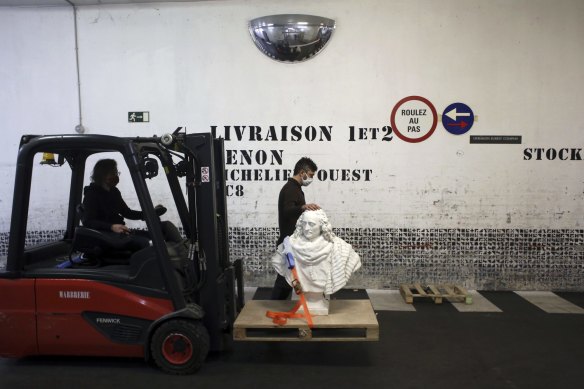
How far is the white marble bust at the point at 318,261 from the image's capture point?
13.2 ft

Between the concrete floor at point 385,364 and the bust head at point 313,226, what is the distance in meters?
1.05

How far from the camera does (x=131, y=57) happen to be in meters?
6.04

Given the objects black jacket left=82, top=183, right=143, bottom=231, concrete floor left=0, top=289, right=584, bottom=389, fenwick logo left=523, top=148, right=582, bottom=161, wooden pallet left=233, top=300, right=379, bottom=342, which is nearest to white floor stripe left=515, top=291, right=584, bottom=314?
concrete floor left=0, top=289, right=584, bottom=389

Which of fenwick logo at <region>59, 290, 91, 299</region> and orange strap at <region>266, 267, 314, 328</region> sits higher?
fenwick logo at <region>59, 290, 91, 299</region>

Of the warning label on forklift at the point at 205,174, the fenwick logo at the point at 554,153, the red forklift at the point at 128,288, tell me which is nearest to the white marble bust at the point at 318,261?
the red forklift at the point at 128,288

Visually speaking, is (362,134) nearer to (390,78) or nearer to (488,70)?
(390,78)

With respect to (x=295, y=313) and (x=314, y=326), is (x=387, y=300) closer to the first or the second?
(x=295, y=313)

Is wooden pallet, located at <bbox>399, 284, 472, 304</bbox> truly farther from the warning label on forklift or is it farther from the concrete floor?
the warning label on forklift

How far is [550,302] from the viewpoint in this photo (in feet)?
18.5

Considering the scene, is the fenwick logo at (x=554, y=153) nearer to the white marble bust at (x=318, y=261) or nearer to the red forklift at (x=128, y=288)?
the white marble bust at (x=318, y=261)

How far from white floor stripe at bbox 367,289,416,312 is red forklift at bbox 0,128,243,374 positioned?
89.9 inches

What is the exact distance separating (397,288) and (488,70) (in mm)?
2997

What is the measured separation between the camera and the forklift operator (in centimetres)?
393

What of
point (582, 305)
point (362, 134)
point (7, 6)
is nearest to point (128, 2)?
point (7, 6)
